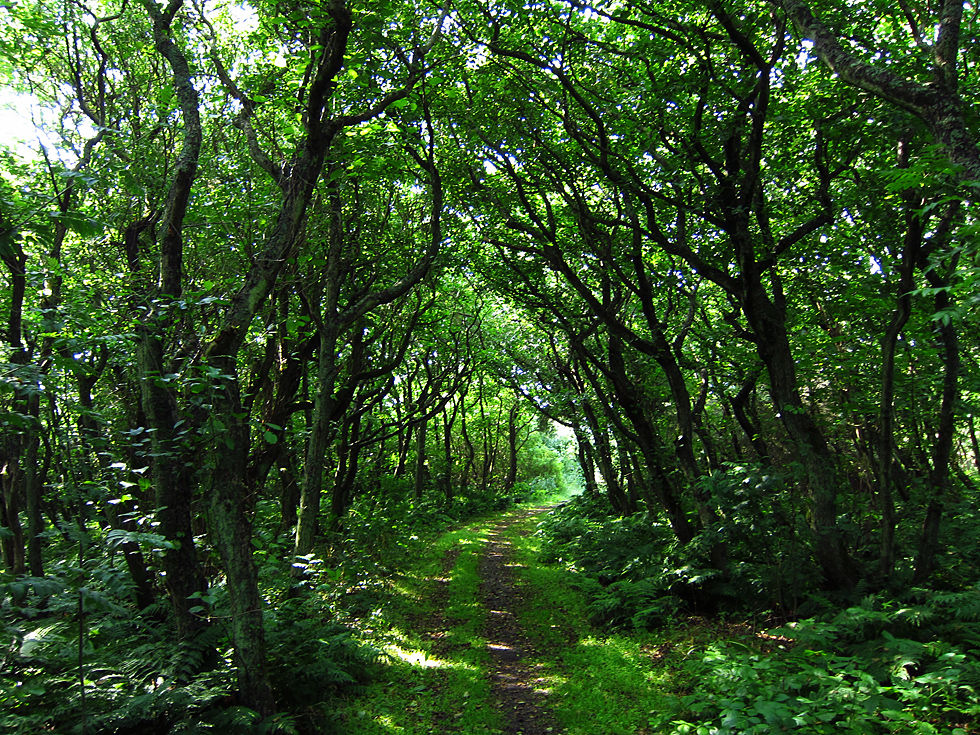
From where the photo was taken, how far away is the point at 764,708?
4895 millimetres

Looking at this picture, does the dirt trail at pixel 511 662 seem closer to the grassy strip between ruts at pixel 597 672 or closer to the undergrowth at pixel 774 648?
the grassy strip between ruts at pixel 597 672

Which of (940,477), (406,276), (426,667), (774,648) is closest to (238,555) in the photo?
(426,667)

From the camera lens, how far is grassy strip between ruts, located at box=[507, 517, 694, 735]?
602 centimetres

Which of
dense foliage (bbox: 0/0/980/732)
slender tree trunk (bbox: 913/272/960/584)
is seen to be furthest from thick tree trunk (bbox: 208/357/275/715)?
slender tree trunk (bbox: 913/272/960/584)

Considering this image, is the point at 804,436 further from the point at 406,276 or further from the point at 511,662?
the point at 406,276

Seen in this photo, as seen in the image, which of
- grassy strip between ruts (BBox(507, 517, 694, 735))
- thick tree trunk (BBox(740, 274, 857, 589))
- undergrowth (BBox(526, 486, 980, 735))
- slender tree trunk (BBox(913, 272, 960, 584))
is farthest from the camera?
thick tree trunk (BBox(740, 274, 857, 589))

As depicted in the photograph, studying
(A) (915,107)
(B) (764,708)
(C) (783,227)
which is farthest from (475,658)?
(C) (783,227)

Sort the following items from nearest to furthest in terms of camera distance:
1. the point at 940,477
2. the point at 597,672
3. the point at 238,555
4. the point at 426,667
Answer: the point at 238,555 → the point at 940,477 → the point at 597,672 → the point at 426,667

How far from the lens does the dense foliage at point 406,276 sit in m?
4.81

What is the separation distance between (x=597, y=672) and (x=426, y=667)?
2281 mm

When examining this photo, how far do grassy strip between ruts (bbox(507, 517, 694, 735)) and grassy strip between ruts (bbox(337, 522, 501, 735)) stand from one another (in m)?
0.87

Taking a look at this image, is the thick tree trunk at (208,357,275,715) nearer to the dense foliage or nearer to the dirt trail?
the dense foliage

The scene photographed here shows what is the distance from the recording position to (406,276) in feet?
32.3

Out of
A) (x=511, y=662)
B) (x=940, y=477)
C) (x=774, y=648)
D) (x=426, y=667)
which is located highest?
(x=940, y=477)
